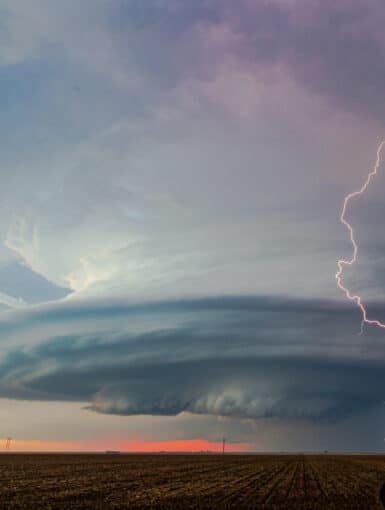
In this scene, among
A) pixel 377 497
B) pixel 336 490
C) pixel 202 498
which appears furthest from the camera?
pixel 336 490

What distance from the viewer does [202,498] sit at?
4053 cm

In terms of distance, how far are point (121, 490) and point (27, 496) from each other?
8481 mm

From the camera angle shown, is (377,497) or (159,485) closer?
(377,497)

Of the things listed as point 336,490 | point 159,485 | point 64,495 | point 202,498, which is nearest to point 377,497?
point 336,490

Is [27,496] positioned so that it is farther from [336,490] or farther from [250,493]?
[336,490]

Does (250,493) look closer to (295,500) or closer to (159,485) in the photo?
(295,500)

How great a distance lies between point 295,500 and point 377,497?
7597 mm

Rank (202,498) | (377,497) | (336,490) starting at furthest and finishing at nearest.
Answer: (336,490) → (377,497) → (202,498)

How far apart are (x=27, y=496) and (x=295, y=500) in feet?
59.2

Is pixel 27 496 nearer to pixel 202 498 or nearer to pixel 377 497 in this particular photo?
pixel 202 498

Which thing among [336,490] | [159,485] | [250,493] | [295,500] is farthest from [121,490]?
[336,490]

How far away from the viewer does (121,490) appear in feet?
153

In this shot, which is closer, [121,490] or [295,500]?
[295,500]

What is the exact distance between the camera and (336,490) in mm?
50500
